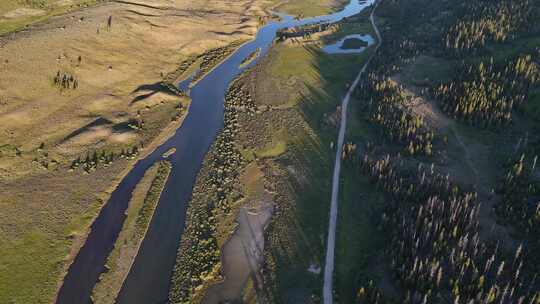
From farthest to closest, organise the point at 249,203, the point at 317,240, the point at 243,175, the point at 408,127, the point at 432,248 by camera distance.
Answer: the point at 408,127 < the point at 243,175 < the point at 249,203 < the point at 317,240 < the point at 432,248

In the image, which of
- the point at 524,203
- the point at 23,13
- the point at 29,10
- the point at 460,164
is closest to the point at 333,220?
the point at 460,164

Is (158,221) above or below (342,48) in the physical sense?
below

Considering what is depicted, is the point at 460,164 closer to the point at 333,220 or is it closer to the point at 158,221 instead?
the point at 333,220

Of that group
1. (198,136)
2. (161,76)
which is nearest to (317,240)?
(198,136)

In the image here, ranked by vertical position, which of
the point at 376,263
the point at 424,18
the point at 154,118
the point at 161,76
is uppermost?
the point at 424,18

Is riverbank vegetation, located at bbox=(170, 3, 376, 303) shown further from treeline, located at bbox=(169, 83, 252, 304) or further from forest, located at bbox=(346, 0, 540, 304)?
forest, located at bbox=(346, 0, 540, 304)

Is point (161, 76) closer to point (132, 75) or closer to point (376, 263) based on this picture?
point (132, 75)

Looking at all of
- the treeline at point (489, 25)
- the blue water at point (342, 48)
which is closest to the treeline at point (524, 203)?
the treeline at point (489, 25)
